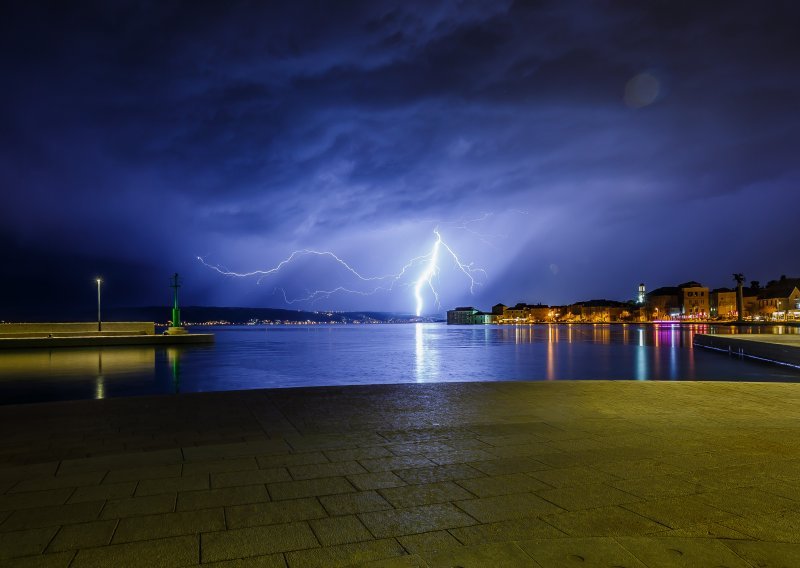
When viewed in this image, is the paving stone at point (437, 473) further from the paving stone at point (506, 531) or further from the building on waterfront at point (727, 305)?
the building on waterfront at point (727, 305)

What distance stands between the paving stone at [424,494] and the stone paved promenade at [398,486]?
0.03 meters

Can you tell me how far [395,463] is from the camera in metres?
6.41

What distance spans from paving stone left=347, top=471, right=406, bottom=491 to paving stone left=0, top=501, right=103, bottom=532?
2355 mm

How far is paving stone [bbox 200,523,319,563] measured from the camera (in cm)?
398

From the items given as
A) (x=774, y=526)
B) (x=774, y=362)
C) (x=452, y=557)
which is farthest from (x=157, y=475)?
(x=774, y=362)

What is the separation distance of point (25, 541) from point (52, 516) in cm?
54

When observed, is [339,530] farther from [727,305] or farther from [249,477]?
[727,305]

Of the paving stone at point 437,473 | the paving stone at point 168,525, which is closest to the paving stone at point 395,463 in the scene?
the paving stone at point 437,473

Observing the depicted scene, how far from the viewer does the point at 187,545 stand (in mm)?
4121

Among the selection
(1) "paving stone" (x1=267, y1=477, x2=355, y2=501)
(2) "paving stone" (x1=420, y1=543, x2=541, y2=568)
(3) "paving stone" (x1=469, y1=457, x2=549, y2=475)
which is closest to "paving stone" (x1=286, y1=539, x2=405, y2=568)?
(2) "paving stone" (x1=420, y1=543, x2=541, y2=568)

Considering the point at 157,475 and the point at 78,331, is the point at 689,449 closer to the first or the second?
the point at 157,475

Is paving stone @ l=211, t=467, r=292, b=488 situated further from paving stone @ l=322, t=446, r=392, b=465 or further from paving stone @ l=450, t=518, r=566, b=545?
paving stone @ l=450, t=518, r=566, b=545

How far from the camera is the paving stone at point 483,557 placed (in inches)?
148

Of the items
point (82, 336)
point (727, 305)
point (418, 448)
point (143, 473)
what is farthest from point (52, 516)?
point (727, 305)
